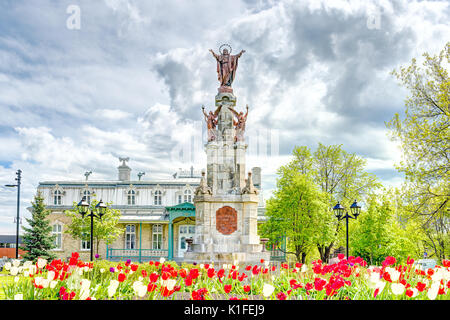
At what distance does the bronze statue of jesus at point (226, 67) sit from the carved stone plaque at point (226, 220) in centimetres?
668

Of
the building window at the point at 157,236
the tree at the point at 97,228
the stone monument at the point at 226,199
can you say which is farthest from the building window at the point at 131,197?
the stone monument at the point at 226,199

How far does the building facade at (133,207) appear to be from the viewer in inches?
1320

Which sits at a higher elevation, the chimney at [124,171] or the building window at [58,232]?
the chimney at [124,171]

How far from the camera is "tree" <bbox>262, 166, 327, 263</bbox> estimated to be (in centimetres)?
2531

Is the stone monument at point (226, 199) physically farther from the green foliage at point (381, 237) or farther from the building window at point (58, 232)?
the building window at point (58, 232)

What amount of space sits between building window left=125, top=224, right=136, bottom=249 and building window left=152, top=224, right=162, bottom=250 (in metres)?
1.73

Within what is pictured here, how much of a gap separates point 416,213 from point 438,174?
6.22 feet

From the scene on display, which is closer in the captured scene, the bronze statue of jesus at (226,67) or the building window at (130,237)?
the bronze statue of jesus at (226,67)

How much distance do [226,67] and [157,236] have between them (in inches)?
763

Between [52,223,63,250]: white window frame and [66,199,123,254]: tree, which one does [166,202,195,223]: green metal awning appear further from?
[52,223,63,250]: white window frame

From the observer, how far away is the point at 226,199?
736 inches
